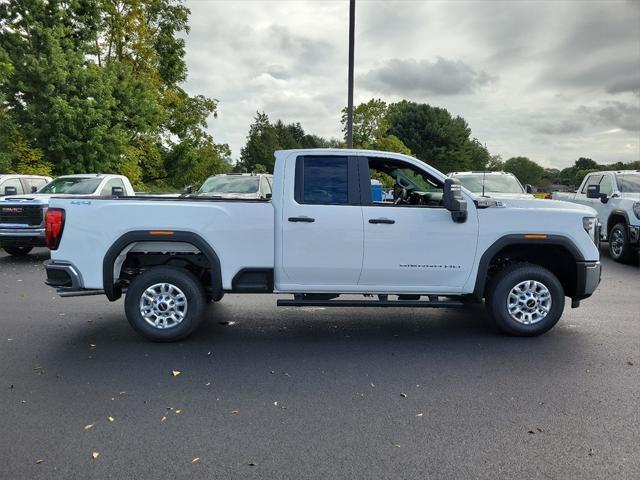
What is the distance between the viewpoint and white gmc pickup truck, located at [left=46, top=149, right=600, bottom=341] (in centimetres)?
532

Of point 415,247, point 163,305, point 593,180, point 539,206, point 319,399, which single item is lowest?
point 319,399

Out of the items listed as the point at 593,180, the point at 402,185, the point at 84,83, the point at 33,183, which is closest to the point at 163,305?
the point at 402,185

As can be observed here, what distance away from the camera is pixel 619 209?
11555 mm

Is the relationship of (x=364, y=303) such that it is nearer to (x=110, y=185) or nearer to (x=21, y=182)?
(x=110, y=185)

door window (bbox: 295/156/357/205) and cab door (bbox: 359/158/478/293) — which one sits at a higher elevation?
door window (bbox: 295/156/357/205)

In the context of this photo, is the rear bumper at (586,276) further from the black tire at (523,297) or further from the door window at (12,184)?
the door window at (12,184)

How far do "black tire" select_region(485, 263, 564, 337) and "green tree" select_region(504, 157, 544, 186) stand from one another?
304 feet

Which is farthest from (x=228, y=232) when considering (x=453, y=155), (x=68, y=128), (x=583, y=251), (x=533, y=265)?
(x=453, y=155)

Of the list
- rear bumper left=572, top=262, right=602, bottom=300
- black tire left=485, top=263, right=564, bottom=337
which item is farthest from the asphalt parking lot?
rear bumper left=572, top=262, right=602, bottom=300

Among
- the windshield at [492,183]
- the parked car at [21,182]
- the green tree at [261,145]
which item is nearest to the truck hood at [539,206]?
the windshield at [492,183]

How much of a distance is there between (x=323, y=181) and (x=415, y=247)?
3.94ft

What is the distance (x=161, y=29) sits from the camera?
29.5m

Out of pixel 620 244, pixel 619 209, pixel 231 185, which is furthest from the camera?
pixel 231 185

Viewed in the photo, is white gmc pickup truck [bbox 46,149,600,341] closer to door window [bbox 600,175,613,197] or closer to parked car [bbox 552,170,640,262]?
parked car [bbox 552,170,640,262]
